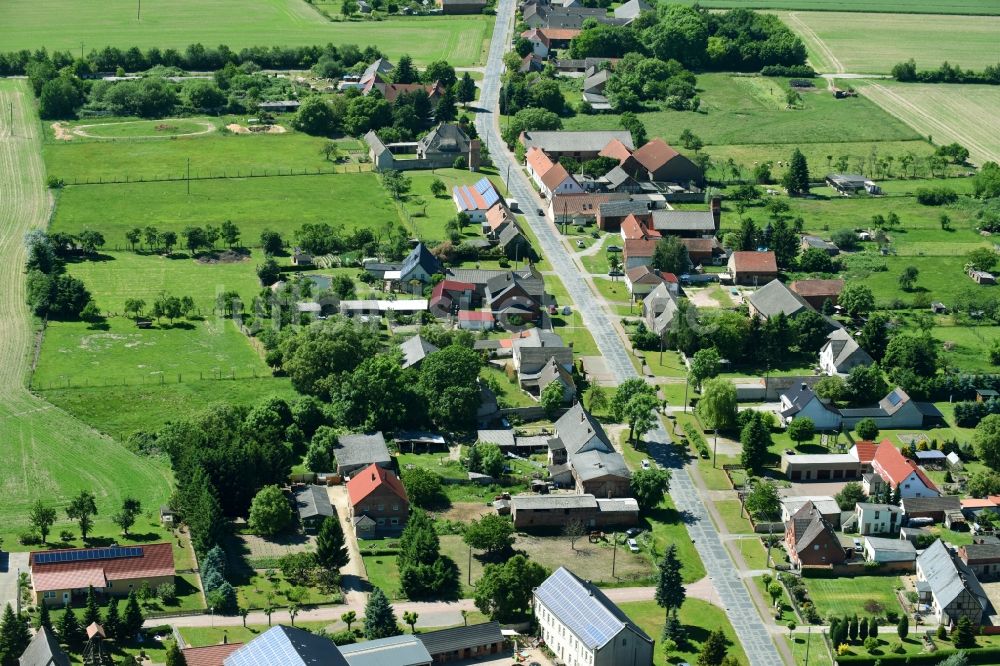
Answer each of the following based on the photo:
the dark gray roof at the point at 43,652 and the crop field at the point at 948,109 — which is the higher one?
the crop field at the point at 948,109

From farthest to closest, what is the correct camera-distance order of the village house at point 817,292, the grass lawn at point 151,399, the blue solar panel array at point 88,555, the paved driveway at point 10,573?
the village house at point 817,292
the grass lawn at point 151,399
the blue solar panel array at point 88,555
the paved driveway at point 10,573

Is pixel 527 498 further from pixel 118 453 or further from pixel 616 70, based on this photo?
pixel 616 70

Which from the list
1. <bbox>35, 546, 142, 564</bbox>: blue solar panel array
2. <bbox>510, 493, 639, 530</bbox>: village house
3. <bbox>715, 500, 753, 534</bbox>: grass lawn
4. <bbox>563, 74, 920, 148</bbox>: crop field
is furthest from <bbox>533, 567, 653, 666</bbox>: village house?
<bbox>563, 74, 920, 148</bbox>: crop field

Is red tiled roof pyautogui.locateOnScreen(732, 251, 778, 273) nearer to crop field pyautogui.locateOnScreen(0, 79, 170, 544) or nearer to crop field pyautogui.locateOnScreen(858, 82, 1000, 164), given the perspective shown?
crop field pyautogui.locateOnScreen(858, 82, 1000, 164)

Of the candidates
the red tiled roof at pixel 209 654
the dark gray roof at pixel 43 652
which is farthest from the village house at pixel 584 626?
the dark gray roof at pixel 43 652

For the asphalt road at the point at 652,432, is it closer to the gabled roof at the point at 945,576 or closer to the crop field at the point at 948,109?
the gabled roof at the point at 945,576

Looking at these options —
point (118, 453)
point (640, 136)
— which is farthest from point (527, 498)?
point (640, 136)
